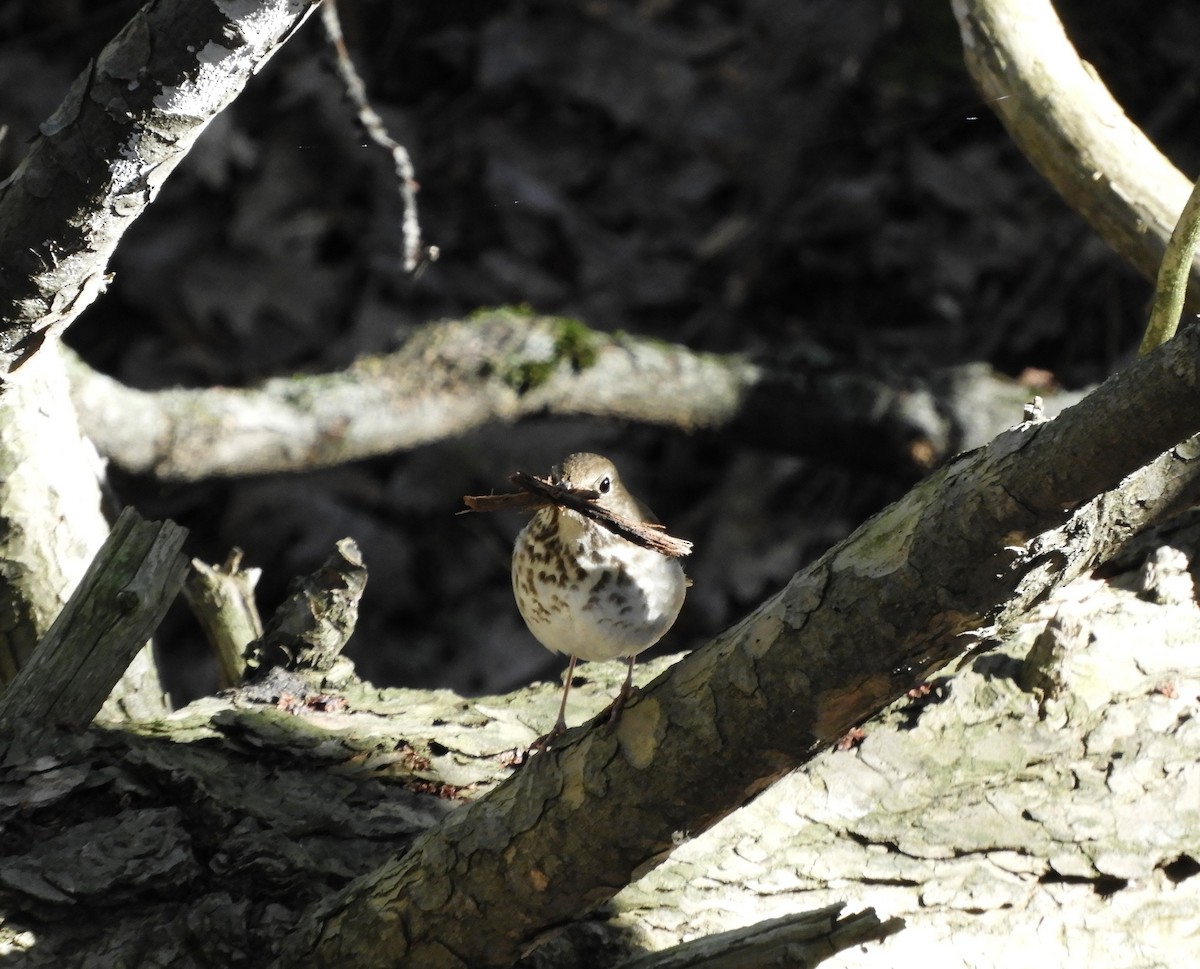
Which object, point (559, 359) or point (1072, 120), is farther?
point (559, 359)

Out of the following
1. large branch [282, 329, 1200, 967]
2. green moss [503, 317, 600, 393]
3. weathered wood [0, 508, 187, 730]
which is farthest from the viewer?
green moss [503, 317, 600, 393]

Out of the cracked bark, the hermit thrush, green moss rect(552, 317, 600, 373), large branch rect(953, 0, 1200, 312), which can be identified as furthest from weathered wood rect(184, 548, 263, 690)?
large branch rect(953, 0, 1200, 312)

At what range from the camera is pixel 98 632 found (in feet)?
8.16

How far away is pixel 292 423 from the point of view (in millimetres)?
3973

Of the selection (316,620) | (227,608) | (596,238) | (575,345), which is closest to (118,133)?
(316,620)

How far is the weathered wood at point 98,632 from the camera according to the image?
2.48 m

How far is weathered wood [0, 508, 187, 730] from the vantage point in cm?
248

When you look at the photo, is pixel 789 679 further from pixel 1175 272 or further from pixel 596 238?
pixel 596 238

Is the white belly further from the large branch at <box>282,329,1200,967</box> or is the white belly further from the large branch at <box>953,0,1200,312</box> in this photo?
the large branch at <box>953,0,1200,312</box>

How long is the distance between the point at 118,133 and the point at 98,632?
2.91ft

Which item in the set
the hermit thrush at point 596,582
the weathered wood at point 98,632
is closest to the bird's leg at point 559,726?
the hermit thrush at point 596,582

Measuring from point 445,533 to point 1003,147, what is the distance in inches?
116

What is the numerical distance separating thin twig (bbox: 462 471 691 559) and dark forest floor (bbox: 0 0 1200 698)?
284 centimetres

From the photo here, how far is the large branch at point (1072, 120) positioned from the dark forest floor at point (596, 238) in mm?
2134
